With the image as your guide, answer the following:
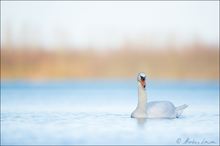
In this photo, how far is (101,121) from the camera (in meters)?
16.8

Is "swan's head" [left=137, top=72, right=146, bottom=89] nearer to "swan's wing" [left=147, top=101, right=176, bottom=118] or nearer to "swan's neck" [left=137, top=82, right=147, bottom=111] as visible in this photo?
"swan's neck" [left=137, top=82, right=147, bottom=111]

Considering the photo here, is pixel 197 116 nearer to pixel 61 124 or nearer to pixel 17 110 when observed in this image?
pixel 61 124

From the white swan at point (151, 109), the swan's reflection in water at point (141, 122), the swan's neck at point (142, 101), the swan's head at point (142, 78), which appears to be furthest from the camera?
the swan's head at point (142, 78)

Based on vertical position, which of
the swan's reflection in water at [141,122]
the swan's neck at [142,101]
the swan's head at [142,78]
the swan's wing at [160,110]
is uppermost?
the swan's head at [142,78]

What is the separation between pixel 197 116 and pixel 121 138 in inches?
185
